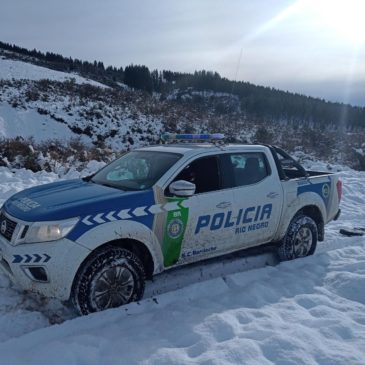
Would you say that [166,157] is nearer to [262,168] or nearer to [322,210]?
[262,168]

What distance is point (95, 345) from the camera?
3193 mm

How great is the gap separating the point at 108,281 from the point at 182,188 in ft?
3.92

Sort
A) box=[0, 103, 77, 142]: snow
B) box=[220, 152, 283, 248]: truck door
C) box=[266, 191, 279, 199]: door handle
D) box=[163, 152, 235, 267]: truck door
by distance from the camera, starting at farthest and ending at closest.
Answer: box=[0, 103, 77, 142]: snow → box=[266, 191, 279, 199]: door handle → box=[220, 152, 283, 248]: truck door → box=[163, 152, 235, 267]: truck door

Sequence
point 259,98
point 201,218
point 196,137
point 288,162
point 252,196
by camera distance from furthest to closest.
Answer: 1. point 259,98
2. point 288,162
3. point 196,137
4. point 252,196
5. point 201,218

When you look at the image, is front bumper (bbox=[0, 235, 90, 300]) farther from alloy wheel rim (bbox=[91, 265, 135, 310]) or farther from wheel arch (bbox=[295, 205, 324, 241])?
wheel arch (bbox=[295, 205, 324, 241])

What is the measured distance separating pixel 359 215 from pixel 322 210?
336 centimetres

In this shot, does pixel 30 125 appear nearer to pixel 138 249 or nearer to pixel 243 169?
pixel 243 169

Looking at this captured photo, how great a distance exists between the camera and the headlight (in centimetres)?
340

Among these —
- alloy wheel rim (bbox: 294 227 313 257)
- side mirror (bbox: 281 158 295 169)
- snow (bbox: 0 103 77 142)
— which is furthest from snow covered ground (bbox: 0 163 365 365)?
snow (bbox: 0 103 77 142)

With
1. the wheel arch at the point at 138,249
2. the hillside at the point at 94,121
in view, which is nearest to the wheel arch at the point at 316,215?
the wheel arch at the point at 138,249

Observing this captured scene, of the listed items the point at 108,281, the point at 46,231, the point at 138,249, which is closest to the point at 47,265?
the point at 46,231

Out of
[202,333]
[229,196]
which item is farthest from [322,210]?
[202,333]

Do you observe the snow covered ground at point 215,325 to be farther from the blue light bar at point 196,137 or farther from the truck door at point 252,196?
the blue light bar at point 196,137

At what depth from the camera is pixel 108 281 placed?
3674mm
